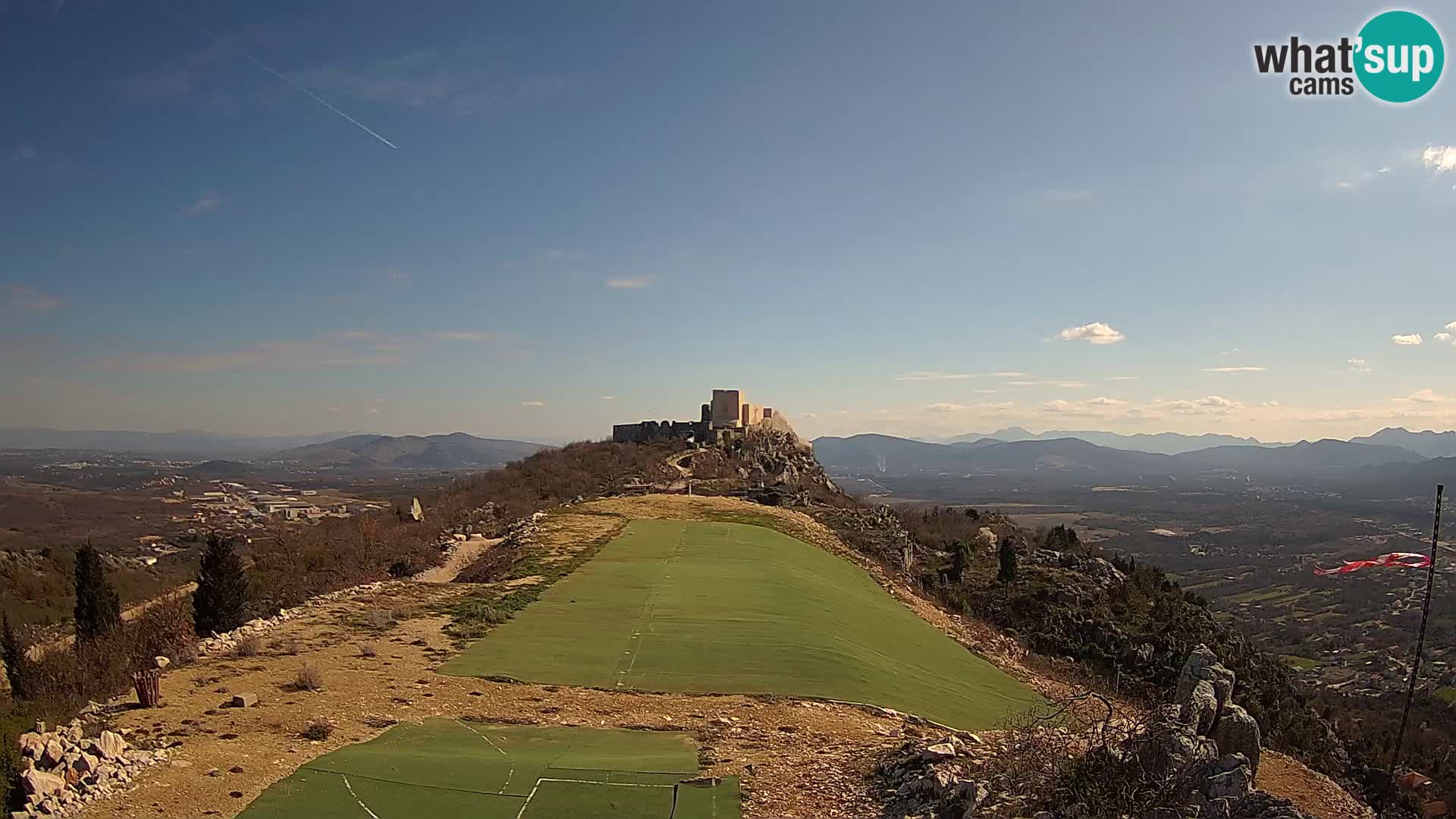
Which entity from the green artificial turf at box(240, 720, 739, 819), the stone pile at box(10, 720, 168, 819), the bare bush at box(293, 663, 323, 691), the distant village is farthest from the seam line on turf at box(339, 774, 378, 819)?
the distant village

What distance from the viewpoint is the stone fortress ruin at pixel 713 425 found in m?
70.9

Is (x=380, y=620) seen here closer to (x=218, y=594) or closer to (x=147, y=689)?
(x=218, y=594)

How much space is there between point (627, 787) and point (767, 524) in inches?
1086

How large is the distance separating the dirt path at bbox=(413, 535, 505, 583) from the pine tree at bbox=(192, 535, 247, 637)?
4910mm

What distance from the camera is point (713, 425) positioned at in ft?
241

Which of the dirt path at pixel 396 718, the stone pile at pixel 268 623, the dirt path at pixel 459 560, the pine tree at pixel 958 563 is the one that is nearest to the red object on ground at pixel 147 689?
the dirt path at pixel 396 718

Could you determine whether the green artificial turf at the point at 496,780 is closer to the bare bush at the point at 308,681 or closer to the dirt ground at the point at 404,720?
the dirt ground at the point at 404,720

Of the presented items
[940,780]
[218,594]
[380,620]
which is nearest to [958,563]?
[380,620]

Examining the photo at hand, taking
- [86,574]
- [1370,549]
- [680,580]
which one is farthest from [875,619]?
[1370,549]

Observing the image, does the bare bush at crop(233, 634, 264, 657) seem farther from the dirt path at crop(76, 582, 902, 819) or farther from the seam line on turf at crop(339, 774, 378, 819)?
the seam line on turf at crop(339, 774, 378, 819)

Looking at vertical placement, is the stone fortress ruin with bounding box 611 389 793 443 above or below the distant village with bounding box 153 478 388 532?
above

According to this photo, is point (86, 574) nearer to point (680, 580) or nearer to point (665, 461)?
point (680, 580)

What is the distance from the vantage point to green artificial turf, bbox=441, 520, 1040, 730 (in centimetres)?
1477

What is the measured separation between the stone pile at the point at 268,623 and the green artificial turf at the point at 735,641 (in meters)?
4.30
